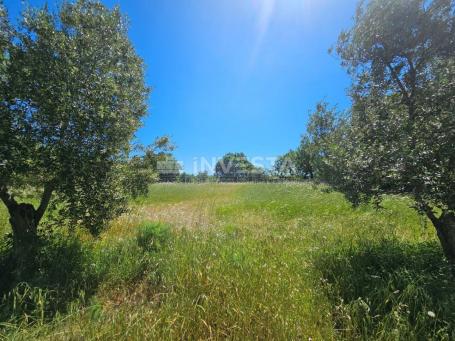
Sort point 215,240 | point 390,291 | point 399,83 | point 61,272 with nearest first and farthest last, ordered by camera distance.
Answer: point 390,291 < point 61,272 < point 399,83 < point 215,240

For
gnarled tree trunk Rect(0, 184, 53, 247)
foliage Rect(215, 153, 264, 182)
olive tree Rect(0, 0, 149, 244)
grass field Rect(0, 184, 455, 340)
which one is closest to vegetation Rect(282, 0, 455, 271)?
grass field Rect(0, 184, 455, 340)

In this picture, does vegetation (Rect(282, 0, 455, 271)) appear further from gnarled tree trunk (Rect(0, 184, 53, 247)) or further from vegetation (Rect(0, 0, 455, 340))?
gnarled tree trunk (Rect(0, 184, 53, 247))

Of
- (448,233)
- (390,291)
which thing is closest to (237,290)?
(390,291)

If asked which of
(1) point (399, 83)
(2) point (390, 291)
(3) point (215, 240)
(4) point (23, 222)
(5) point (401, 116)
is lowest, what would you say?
(2) point (390, 291)

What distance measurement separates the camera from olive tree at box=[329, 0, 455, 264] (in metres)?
4.13

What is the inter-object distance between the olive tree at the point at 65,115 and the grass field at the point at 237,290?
1431mm

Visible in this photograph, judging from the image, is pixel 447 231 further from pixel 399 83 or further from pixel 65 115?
pixel 65 115

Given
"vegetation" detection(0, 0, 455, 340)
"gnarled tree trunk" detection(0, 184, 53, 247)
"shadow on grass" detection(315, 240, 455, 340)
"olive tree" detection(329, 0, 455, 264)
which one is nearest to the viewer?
"shadow on grass" detection(315, 240, 455, 340)

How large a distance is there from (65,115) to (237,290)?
5.08 m

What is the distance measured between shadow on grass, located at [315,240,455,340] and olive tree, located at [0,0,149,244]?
5.49 meters

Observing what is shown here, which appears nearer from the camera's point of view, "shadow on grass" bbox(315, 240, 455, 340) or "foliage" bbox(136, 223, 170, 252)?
"shadow on grass" bbox(315, 240, 455, 340)

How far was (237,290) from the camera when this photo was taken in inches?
164

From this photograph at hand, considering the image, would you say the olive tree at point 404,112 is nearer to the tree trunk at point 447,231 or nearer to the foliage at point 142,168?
the tree trunk at point 447,231

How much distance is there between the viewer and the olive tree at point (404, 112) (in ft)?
13.6
